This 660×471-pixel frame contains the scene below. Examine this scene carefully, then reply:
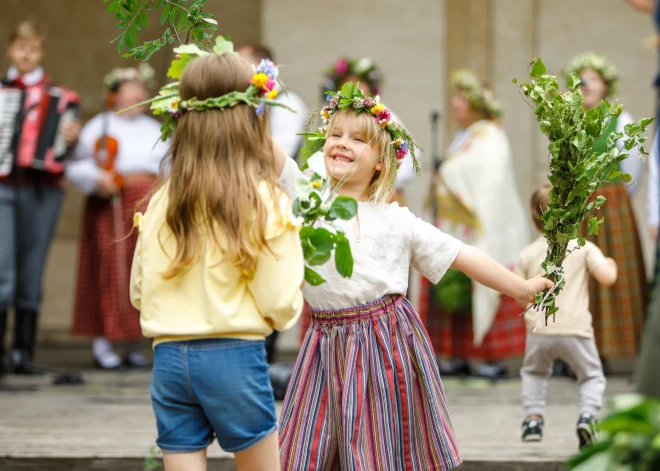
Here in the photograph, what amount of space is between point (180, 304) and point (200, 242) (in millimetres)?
176

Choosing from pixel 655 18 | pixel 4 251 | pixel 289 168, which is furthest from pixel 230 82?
pixel 4 251

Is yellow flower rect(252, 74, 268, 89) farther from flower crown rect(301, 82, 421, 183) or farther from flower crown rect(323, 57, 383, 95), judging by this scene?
flower crown rect(323, 57, 383, 95)

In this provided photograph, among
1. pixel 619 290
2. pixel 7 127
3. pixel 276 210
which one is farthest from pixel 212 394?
pixel 619 290

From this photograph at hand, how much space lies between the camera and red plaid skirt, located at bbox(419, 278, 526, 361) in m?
8.27

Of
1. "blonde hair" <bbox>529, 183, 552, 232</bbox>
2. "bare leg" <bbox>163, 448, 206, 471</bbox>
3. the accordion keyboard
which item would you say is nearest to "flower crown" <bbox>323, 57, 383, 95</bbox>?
the accordion keyboard

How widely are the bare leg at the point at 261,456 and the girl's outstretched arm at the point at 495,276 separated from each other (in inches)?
37.7

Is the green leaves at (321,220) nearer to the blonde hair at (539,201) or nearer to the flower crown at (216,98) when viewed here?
the flower crown at (216,98)

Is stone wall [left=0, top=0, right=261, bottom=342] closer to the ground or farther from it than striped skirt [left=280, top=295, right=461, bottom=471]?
farther from it

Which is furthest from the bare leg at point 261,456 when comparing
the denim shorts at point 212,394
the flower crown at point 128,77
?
the flower crown at point 128,77

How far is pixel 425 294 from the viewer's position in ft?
27.7

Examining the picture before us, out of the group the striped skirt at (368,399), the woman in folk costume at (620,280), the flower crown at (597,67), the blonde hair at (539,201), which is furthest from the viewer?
the woman in folk costume at (620,280)

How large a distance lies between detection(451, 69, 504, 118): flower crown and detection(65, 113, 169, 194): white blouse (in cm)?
205

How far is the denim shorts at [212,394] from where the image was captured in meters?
3.29

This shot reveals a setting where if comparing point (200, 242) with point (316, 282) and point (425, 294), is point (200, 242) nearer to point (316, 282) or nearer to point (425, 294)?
point (316, 282)
